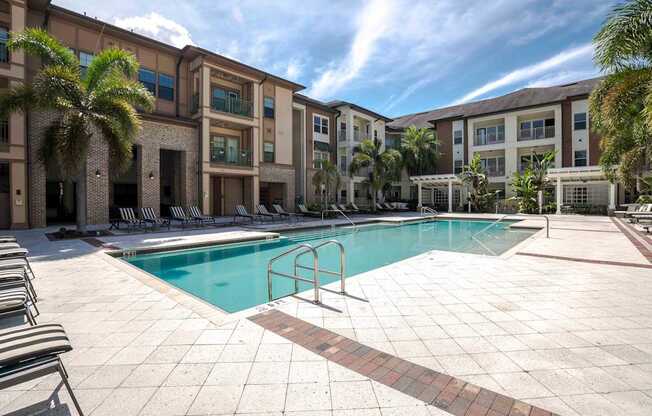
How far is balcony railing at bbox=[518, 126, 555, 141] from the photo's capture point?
91.7ft

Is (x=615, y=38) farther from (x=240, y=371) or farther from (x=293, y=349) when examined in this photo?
(x=240, y=371)

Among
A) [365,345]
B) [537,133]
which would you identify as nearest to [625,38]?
[365,345]

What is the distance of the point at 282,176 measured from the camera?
918 inches

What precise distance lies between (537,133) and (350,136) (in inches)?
669

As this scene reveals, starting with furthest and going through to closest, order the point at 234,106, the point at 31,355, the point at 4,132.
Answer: the point at 234,106 < the point at 4,132 < the point at 31,355

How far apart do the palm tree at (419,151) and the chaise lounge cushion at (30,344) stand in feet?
102

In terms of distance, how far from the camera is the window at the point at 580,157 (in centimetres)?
2634

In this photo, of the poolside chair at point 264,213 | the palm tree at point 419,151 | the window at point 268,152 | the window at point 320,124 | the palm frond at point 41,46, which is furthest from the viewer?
the palm tree at point 419,151

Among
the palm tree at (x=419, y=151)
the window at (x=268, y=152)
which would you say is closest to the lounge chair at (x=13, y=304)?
the window at (x=268, y=152)

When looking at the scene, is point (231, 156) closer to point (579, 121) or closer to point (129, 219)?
point (129, 219)

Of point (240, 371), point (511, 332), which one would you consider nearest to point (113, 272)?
point (240, 371)

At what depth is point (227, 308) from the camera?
6051 mm

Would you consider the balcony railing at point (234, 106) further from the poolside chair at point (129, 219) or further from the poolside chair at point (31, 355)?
the poolside chair at point (31, 355)

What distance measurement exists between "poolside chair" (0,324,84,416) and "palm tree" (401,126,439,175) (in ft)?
102
